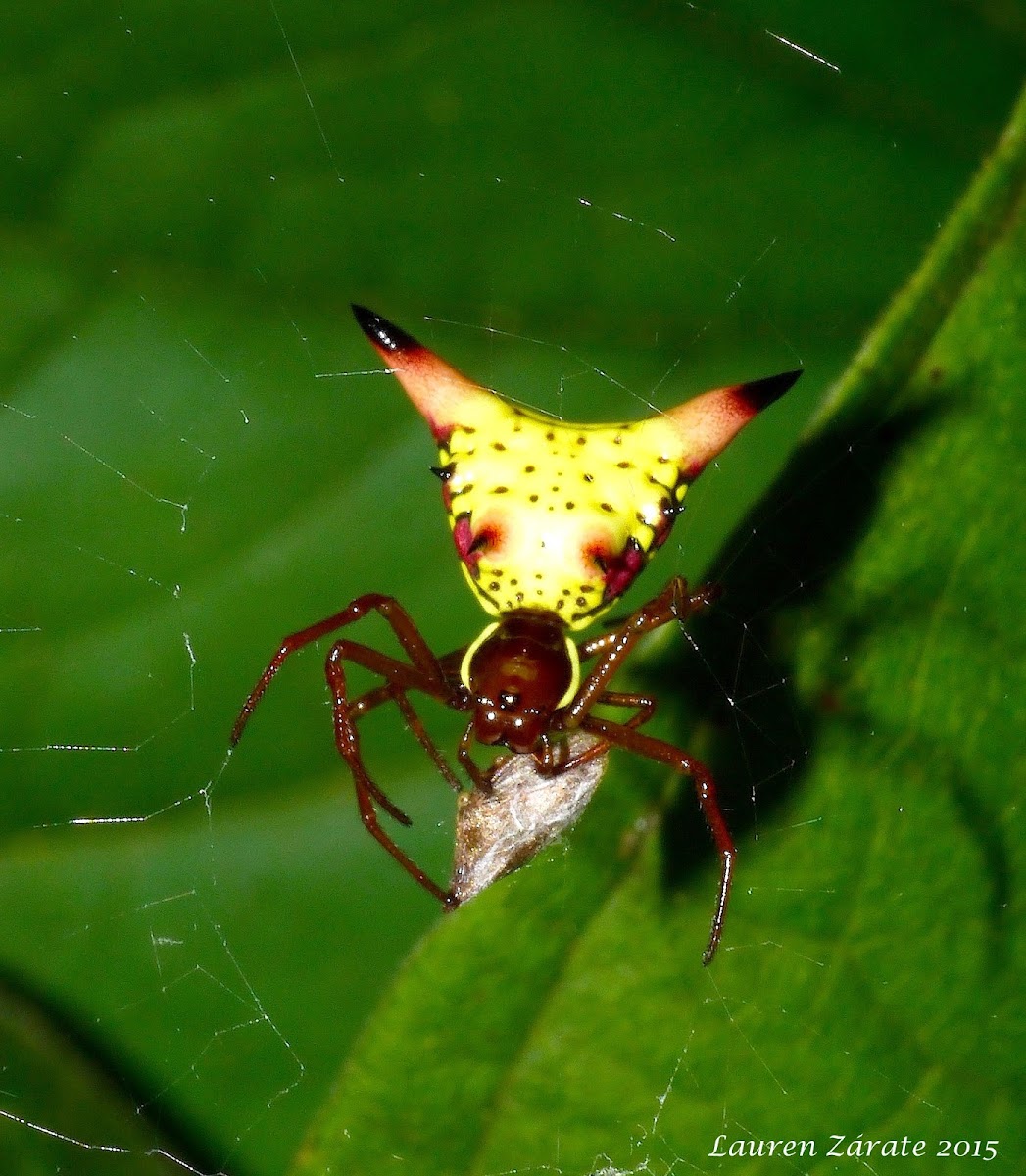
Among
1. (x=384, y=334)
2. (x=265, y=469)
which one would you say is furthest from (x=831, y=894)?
(x=265, y=469)

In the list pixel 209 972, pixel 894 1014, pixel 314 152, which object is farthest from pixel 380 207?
pixel 894 1014

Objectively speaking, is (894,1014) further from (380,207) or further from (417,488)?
(380,207)

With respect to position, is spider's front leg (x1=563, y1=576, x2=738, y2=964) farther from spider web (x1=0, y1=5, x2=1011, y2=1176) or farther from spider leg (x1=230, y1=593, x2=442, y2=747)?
spider web (x1=0, y1=5, x2=1011, y2=1176)

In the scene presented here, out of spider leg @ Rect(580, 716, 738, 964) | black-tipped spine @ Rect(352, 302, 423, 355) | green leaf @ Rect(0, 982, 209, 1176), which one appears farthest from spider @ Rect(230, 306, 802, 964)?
green leaf @ Rect(0, 982, 209, 1176)

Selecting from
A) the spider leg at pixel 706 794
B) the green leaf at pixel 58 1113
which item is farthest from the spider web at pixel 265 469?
the spider leg at pixel 706 794

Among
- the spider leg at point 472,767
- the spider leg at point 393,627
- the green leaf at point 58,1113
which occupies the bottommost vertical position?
the green leaf at point 58,1113

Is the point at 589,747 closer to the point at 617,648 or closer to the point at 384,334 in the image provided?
the point at 617,648

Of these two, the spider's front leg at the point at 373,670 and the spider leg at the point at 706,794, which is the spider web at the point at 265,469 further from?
the spider leg at the point at 706,794
